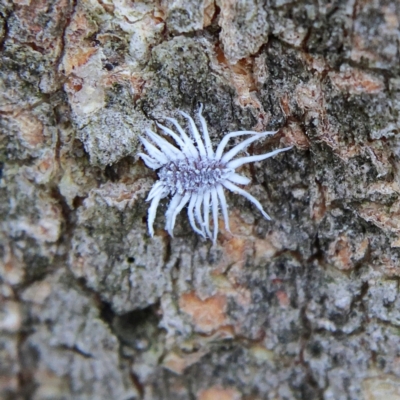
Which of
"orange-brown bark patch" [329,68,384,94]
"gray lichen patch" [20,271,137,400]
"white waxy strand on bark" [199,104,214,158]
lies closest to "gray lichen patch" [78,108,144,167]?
"white waxy strand on bark" [199,104,214,158]

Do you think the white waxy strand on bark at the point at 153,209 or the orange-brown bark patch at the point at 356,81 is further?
the white waxy strand on bark at the point at 153,209

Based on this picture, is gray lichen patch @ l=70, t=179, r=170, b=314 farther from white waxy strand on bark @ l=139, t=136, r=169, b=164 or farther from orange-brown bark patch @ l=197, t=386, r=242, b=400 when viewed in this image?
orange-brown bark patch @ l=197, t=386, r=242, b=400

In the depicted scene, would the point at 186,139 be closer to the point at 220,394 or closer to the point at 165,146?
the point at 165,146

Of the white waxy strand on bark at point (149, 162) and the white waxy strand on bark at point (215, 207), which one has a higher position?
the white waxy strand on bark at point (149, 162)

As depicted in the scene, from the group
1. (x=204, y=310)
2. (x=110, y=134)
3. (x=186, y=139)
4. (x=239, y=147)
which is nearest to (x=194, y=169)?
(x=186, y=139)

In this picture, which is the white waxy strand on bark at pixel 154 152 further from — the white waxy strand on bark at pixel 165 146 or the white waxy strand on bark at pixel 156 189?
the white waxy strand on bark at pixel 156 189

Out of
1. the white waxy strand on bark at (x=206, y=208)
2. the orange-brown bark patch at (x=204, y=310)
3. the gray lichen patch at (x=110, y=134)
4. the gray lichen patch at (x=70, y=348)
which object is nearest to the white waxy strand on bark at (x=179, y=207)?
the white waxy strand on bark at (x=206, y=208)

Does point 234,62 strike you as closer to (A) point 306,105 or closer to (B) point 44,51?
(A) point 306,105

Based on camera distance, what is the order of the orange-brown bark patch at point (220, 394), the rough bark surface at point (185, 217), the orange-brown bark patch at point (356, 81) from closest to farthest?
the orange-brown bark patch at point (356, 81) < the rough bark surface at point (185, 217) < the orange-brown bark patch at point (220, 394)
